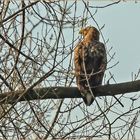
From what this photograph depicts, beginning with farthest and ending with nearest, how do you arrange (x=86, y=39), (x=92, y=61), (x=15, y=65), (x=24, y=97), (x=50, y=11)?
(x=86, y=39), (x=92, y=61), (x=50, y=11), (x=15, y=65), (x=24, y=97)

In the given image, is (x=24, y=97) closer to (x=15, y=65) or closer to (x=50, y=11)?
(x=15, y=65)

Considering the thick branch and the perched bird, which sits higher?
the perched bird

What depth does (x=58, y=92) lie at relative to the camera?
429 centimetres

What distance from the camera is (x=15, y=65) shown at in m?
4.71

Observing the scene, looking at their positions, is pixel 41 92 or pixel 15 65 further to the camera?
pixel 15 65

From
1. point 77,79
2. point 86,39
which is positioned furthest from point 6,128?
point 86,39

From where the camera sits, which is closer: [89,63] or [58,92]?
[58,92]

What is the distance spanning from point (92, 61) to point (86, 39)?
0.86 metres

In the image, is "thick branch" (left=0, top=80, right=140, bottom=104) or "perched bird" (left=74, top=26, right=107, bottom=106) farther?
"perched bird" (left=74, top=26, right=107, bottom=106)

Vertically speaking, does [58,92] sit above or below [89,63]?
below

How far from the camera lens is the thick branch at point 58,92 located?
14.1 feet

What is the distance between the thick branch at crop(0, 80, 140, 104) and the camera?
4305 millimetres

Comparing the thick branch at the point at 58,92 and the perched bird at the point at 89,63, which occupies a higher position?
the perched bird at the point at 89,63

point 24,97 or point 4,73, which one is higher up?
point 4,73
